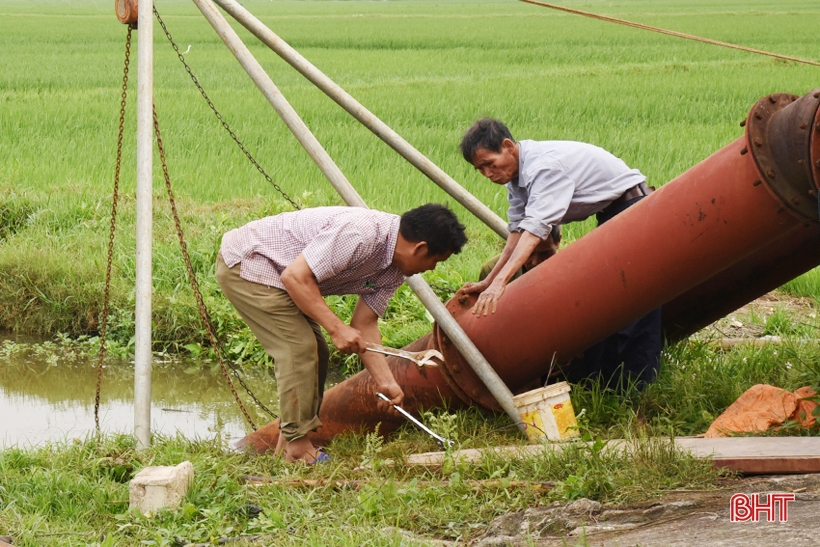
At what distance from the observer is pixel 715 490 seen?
3.41 meters

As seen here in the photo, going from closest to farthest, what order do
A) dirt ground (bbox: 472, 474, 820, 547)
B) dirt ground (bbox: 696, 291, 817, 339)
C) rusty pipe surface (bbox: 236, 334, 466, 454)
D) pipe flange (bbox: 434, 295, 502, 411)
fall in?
1. dirt ground (bbox: 472, 474, 820, 547)
2. pipe flange (bbox: 434, 295, 502, 411)
3. rusty pipe surface (bbox: 236, 334, 466, 454)
4. dirt ground (bbox: 696, 291, 817, 339)

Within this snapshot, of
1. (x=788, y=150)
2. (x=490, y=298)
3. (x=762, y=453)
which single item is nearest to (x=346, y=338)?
(x=490, y=298)

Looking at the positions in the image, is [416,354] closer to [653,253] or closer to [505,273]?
[505,273]

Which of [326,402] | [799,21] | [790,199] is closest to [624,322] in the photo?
[790,199]

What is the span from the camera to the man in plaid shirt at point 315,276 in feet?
12.7

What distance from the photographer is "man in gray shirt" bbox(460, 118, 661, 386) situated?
13.9 feet

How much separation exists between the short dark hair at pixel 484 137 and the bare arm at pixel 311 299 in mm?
926

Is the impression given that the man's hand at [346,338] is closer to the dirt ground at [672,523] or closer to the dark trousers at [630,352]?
the dirt ground at [672,523]

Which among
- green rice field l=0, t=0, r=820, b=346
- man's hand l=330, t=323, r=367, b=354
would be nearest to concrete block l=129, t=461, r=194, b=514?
man's hand l=330, t=323, r=367, b=354

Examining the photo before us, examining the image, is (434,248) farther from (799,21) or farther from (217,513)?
(799,21)

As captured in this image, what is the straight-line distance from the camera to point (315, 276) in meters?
3.88

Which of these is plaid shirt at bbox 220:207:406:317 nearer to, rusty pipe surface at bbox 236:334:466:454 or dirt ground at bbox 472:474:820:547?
rusty pipe surface at bbox 236:334:466:454

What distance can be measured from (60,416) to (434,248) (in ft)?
9.32

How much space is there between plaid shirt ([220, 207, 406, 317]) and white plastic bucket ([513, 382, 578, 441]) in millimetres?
757
